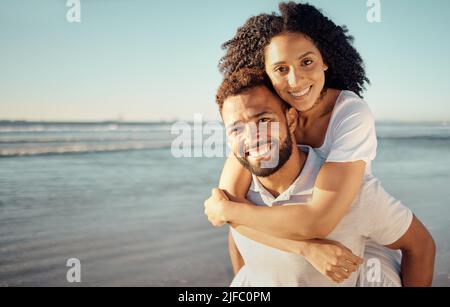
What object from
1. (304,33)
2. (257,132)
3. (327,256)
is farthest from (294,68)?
(327,256)

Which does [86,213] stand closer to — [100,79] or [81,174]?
[81,174]

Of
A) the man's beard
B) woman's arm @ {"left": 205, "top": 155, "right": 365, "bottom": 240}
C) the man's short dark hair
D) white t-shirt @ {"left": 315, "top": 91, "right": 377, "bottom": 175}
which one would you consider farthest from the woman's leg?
the man's short dark hair

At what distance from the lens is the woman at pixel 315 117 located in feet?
6.24

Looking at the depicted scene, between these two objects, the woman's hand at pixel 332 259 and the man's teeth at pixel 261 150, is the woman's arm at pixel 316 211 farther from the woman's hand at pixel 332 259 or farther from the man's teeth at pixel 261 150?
the man's teeth at pixel 261 150

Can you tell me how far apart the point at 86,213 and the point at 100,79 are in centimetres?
443

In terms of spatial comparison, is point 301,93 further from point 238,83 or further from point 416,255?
point 416,255

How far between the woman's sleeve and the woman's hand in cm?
36

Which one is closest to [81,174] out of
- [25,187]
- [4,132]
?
[25,187]

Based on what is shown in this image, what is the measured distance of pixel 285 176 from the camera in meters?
2.03

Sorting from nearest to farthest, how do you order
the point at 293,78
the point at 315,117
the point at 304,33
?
the point at 293,78 < the point at 304,33 < the point at 315,117

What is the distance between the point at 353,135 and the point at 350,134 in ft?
0.04

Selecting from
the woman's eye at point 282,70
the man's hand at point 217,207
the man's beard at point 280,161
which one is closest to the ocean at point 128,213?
the man's hand at point 217,207

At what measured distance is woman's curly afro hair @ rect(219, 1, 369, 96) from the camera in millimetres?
2324
